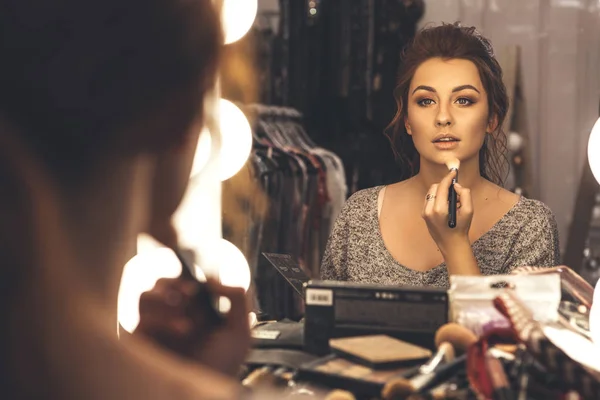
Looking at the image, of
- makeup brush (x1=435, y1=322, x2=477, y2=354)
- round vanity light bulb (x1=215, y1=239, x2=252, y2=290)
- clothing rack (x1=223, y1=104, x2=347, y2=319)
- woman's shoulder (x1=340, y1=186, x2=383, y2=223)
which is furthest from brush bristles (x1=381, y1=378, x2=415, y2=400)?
clothing rack (x1=223, y1=104, x2=347, y2=319)

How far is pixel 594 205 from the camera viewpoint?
2354 mm

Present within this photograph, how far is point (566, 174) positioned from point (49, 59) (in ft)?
7.70

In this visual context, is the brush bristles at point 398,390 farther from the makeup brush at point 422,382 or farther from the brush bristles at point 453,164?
the brush bristles at point 453,164

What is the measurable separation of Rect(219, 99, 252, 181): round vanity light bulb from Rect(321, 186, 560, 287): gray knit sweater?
306 mm

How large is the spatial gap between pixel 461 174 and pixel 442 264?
0.20 meters

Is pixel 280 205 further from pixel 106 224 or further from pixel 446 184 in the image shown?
pixel 106 224

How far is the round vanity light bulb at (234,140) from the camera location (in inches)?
66.4

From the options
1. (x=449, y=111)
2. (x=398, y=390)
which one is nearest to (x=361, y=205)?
(x=449, y=111)

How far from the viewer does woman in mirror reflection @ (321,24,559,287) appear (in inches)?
56.6

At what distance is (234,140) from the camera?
1716 millimetres

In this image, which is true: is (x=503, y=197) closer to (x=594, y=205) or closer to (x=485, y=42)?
(x=485, y=42)

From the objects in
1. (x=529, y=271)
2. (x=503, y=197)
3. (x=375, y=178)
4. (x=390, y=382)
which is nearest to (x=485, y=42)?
(x=503, y=197)

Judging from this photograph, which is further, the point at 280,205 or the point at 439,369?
the point at 280,205

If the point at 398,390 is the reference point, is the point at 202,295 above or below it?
above
